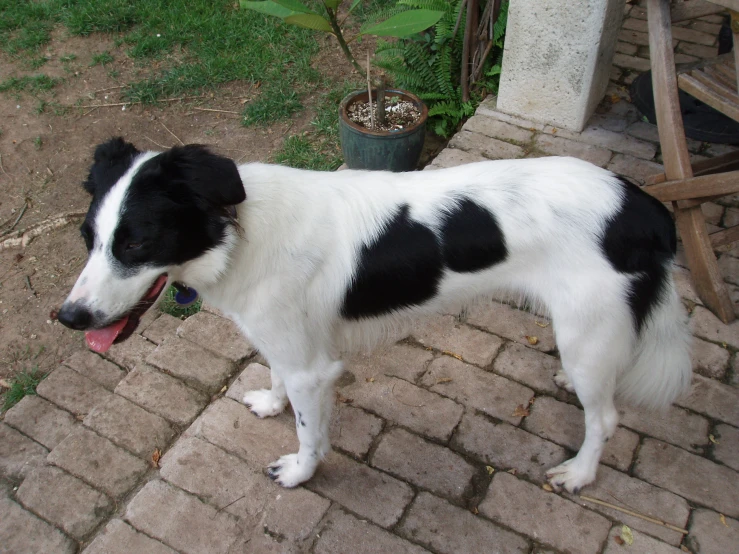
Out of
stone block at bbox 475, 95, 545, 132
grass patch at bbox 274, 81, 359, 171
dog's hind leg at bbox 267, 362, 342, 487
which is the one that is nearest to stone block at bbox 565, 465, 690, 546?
dog's hind leg at bbox 267, 362, 342, 487

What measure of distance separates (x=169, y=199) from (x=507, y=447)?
5.86ft

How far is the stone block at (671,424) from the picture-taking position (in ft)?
8.86

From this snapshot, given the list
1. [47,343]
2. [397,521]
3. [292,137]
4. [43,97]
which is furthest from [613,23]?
[43,97]

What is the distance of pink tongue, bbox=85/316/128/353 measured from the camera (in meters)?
2.01

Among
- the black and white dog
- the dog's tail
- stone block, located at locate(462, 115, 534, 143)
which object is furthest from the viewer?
stone block, located at locate(462, 115, 534, 143)

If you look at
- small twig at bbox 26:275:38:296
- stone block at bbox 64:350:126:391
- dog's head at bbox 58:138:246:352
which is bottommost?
small twig at bbox 26:275:38:296

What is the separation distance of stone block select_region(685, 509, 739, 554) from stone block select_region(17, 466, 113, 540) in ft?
7.75

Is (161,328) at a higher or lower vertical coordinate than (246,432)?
lower

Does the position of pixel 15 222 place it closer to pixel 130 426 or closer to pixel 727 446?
pixel 130 426

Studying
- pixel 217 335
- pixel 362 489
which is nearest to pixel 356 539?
pixel 362 489

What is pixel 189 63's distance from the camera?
5.86 meters

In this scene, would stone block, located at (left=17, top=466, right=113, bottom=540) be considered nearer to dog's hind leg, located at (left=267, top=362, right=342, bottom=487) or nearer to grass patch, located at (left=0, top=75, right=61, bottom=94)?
dog's hind leg, located at (left=267, top=362, right=342, bottom=487)

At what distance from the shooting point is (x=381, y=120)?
13.8ft

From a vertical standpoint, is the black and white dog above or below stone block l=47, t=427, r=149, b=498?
above
